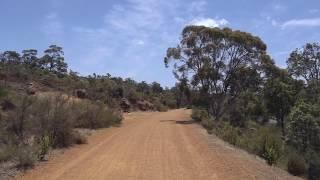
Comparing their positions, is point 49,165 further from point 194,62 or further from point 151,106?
point 151,106

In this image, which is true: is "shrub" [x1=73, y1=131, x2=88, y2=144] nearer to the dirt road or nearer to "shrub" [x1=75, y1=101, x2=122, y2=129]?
the dirt road

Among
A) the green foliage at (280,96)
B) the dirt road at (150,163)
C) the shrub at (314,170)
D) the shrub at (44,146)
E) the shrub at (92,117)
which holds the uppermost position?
the green foliage at (280,96)

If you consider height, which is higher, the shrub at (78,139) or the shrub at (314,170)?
the shrub at (78,139)

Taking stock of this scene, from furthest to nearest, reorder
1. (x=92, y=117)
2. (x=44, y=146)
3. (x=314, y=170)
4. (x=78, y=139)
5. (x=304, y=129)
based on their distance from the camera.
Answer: (x=304, y=129), (x=92, y=117), (x=314, y=170), (x=78, y=139), (x=44, y=146)

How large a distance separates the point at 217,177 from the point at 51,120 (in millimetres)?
9802

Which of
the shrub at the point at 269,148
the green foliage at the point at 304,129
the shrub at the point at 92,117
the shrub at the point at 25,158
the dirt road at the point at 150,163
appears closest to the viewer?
the dirt road at the point at 150,163

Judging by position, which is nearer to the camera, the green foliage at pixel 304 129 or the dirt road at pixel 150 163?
the dirt road at pixel 150 163

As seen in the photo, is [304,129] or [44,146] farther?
[304,129]

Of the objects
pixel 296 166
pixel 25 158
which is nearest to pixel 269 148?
pixel 296 166

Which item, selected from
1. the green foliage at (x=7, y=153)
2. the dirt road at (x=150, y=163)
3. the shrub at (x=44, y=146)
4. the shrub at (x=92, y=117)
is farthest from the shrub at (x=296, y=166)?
the shrub at (x=92, y=117)

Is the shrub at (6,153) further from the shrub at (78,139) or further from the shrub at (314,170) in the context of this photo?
the shrub at (314,170)

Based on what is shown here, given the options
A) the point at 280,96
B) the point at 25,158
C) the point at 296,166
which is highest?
the point at 280,96

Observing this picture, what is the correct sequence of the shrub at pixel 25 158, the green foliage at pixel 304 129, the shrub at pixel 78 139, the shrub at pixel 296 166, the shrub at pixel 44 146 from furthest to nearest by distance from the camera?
1. the green foliage at pixel 304 129
2. the shrub at pixel 78 139
3. the shrub at pixel 296 166
4. the shrub at pixel 44 146
5. the shrub at pixel 25 158

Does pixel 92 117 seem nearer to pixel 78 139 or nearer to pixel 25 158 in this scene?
pixel 78 139
